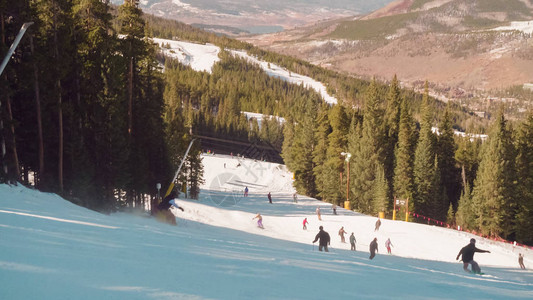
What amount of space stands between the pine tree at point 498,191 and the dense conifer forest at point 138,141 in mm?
116

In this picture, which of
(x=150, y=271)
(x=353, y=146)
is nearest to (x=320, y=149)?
(x=353, y=146)

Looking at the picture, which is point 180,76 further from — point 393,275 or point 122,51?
point 393,275

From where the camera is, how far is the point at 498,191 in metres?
46.0

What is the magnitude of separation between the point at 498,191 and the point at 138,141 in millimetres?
37814

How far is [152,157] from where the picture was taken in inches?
1265

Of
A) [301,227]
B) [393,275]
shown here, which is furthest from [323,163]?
[393,275]

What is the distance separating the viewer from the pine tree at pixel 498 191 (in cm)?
4578

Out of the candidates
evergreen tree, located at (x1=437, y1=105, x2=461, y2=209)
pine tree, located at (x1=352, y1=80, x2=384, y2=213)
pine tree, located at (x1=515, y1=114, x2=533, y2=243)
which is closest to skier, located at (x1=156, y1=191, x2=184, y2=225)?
pine tree, located at (x1=352, y1=80, x2=384, y2=213)

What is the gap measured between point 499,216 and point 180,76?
152048mm

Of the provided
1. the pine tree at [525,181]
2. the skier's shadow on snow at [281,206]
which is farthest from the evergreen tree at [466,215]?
the skier's shadow on snow at [281,206]

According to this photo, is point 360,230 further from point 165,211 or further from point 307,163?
point 307,163

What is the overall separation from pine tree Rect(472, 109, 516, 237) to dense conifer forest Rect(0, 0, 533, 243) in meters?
0.12

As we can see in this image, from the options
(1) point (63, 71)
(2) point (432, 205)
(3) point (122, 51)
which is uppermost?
(3) point (122, 51)

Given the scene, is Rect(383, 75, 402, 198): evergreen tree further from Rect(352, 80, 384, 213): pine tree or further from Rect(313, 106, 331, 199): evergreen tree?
Rect(313, 106, 331, 199): evergreen tree
